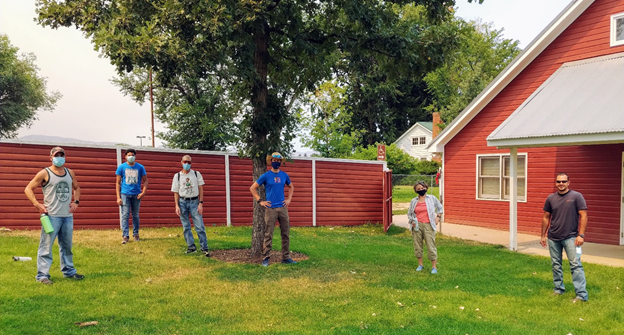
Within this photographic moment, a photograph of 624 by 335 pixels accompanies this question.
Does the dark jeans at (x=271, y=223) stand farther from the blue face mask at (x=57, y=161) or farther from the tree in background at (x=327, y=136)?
the tree in background at (x=327, y=136)

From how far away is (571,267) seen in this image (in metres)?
6.48

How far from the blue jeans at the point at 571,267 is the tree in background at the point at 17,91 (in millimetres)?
44822

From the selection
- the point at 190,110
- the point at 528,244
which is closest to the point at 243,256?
the point at 528,244

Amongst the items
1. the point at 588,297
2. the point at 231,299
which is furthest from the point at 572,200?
the point at 231,299

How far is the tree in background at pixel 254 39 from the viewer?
6.70m

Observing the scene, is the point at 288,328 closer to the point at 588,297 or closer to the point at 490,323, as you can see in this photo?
the point at 490,323

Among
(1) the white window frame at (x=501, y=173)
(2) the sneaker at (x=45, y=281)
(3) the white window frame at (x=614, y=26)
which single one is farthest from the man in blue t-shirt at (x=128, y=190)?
(3) the white window frame at (x=614, y=26)

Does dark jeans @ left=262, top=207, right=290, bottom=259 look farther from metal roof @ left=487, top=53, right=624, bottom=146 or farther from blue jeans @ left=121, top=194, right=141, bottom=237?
metal roof @ left=487, top=53, right=624, bottom=146

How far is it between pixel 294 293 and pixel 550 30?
1080cm

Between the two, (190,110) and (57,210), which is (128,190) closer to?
(57,210)

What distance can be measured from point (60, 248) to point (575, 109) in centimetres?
1077

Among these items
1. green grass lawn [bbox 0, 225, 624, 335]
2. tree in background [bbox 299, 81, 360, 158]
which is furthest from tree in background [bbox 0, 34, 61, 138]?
green grass lawn [bbox 0, 225, 624, 335]

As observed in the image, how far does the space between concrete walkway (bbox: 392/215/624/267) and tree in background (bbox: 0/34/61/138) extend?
3911 cm

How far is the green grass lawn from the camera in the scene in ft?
16.6
